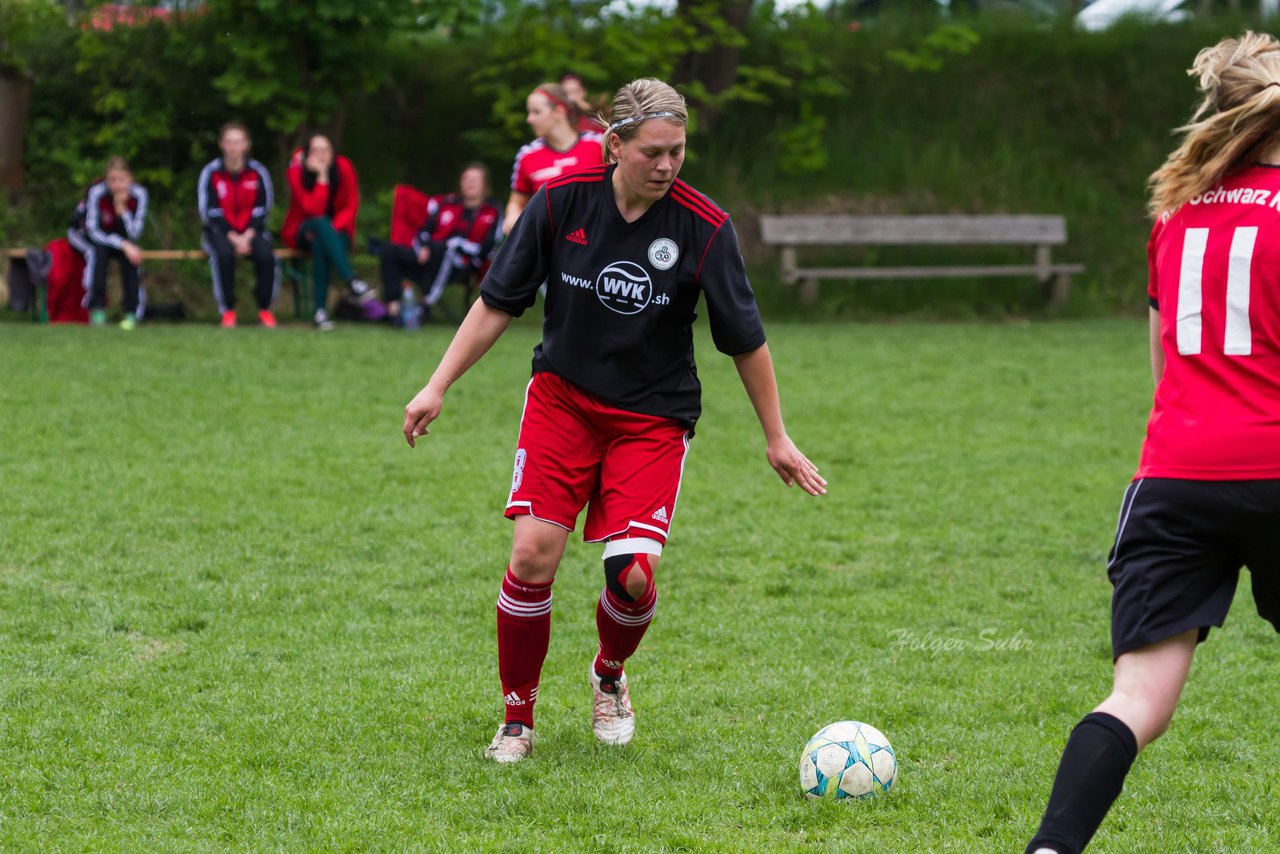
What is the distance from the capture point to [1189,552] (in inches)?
113

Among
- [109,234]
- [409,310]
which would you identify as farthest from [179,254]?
[409,310]

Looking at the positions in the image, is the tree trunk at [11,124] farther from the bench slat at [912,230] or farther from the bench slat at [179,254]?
the bench slat at [912,230]

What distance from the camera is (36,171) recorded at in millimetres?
15703

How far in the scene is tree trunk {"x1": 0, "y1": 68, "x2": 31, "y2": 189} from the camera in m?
15.4

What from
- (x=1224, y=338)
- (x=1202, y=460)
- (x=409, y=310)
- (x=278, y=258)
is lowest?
(x=409, y=310)

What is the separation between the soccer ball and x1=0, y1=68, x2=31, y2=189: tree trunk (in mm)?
14042

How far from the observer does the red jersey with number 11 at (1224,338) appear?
2.85 metres

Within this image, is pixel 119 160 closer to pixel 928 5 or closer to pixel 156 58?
pixel 156 58

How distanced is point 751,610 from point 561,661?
922 mm

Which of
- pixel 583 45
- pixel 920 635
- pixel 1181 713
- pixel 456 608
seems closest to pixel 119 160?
pixel 583 45

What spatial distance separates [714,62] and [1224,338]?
1522 cm

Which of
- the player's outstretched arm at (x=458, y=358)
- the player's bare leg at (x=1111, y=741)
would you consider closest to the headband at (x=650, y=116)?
the player's outstretched arm at (x=458, y=358)

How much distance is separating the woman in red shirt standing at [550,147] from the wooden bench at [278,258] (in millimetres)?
3814

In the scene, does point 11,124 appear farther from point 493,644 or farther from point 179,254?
point 493,644
